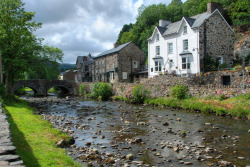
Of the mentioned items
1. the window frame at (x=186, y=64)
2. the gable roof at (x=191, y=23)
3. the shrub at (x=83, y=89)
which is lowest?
the shrub at (x=83, y=89)

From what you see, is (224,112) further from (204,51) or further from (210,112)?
(204,51)

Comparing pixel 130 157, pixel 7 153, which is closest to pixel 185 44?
pixel 130 157

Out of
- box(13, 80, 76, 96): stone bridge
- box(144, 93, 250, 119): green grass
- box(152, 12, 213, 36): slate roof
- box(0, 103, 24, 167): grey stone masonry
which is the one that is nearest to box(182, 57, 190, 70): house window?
box(152, 12, 213, 36): slate roof

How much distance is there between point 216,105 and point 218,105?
19cm

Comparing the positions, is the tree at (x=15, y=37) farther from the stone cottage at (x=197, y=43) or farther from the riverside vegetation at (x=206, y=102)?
the stone cottage at (x=197, y=43)

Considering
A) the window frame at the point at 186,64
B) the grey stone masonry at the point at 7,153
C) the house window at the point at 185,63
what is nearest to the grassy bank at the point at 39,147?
the grey stone masonry at the point at 7,153

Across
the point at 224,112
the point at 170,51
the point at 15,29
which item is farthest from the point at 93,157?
the point at 170,51

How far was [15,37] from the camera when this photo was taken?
2716cm

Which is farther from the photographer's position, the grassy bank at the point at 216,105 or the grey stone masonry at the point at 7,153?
the grassy bank at the point at 216,105

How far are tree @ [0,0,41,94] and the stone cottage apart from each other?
70.0ft

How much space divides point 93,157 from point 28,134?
147 inches

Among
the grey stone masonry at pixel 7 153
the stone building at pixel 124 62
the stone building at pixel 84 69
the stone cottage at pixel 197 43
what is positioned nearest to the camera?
the grey stone masonry at pixel 7 153

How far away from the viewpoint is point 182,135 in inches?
506

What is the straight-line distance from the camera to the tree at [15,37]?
2648cm
